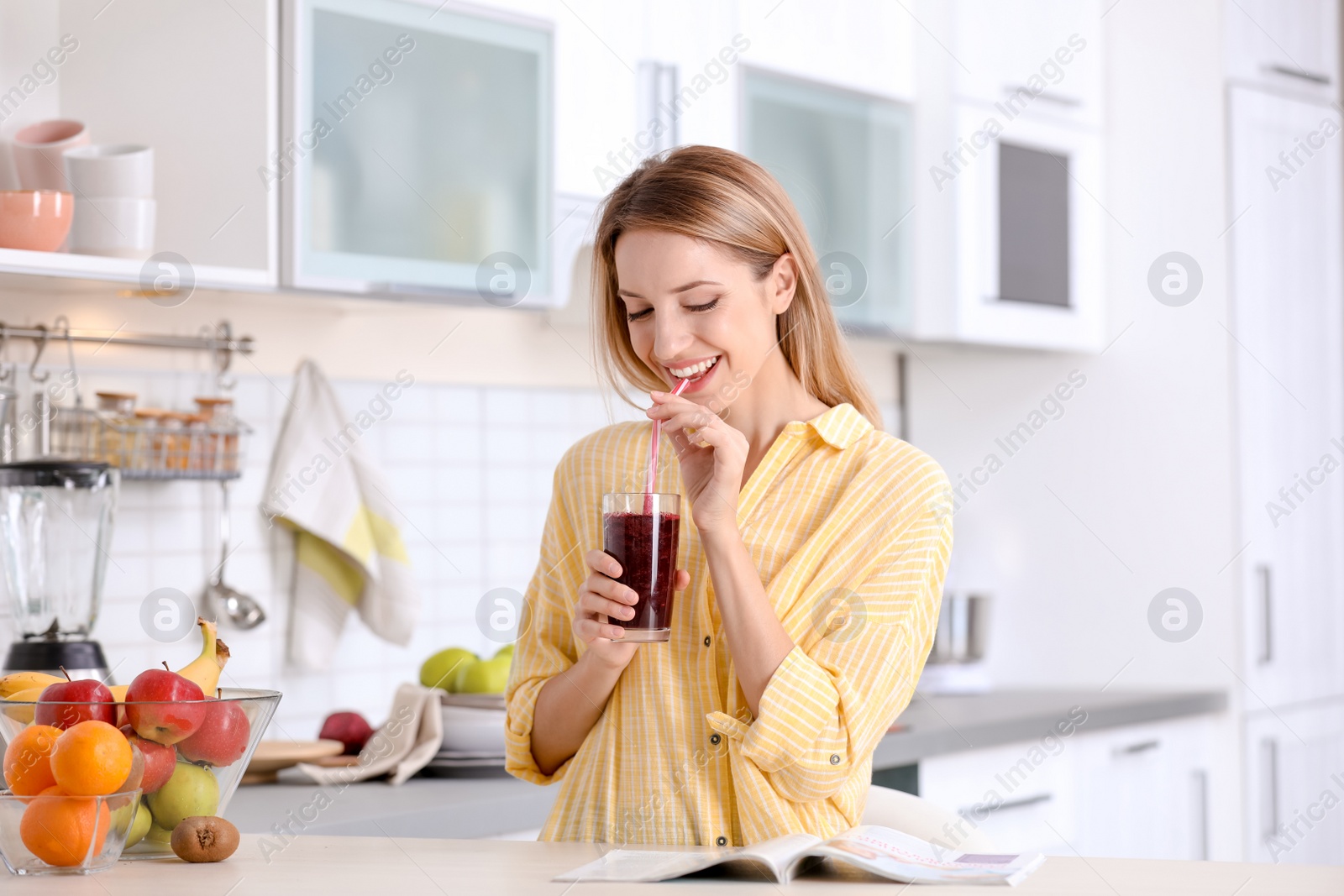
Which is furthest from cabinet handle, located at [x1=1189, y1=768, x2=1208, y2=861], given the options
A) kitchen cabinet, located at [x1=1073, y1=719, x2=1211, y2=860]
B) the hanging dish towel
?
the hanging dish towel

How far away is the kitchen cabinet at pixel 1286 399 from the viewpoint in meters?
3.00

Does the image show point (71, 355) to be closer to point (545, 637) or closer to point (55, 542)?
point (55, 542)

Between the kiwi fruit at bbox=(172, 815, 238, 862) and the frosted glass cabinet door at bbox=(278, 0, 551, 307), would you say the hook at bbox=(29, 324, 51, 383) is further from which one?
the kiwi fruit at bbox=(172, 815, 238, 862)

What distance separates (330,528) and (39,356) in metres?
0.52

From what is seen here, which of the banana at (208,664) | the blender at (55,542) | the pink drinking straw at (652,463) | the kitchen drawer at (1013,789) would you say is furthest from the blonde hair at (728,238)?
the kitchen drawer at (1013,789)

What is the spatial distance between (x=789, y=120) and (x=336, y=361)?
1.01 metres

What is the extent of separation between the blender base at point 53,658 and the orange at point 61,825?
85cm

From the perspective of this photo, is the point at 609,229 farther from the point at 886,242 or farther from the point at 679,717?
the point at 886,242

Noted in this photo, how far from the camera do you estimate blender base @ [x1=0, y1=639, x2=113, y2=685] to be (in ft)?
6.20

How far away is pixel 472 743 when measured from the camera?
7.11ft

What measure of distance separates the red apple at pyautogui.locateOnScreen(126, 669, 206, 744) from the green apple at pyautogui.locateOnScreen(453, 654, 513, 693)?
113 centimetres

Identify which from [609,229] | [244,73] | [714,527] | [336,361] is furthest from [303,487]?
[714,527]

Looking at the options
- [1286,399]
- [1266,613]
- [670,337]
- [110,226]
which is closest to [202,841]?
[670,337]

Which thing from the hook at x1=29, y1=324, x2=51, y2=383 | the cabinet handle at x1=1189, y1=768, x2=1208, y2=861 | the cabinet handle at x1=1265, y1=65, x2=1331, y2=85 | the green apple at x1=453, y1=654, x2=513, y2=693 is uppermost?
the cabinet handle at x1=1265, y1=65, x2=1331, y2=85
